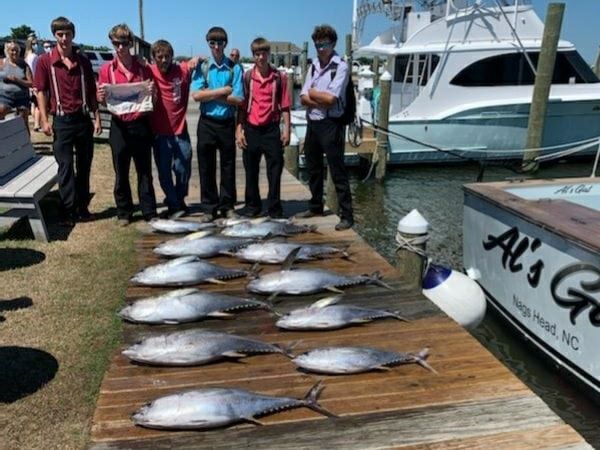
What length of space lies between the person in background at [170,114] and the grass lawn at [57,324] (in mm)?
807

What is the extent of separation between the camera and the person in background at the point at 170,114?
5820 millimetres

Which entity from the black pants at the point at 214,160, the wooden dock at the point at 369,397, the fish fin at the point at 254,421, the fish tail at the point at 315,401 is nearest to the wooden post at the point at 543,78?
the black pants at the point at 214,160

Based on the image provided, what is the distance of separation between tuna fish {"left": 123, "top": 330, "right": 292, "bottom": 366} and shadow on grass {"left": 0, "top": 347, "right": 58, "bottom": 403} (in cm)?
84

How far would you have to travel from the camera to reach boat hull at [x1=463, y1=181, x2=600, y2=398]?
451cm

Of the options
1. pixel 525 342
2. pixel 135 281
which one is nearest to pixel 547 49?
pixel 525 342

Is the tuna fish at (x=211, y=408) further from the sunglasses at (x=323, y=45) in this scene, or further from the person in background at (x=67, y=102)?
the person in background at (x=67, y=102)

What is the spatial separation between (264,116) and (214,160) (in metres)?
0.78

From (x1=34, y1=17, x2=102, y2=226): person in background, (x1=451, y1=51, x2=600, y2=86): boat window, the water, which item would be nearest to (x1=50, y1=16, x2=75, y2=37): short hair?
(x1=34, y1=17, x2=102, y2=226): person in background

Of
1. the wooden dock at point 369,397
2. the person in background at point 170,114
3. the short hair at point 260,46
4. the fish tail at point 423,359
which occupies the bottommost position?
the wooden dock at point 369,397

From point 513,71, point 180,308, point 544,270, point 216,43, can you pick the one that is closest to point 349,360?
point 180,308

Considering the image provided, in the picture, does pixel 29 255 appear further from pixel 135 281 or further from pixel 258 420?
pixel 258 420

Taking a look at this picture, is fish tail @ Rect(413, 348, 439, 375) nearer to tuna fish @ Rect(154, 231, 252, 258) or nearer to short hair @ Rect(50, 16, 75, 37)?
tuna fish @ Rect(154, 231, 252, 258)

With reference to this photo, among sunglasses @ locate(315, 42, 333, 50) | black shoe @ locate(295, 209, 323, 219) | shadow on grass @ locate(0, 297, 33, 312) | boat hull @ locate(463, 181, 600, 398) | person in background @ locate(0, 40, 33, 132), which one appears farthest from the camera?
person in background @ locate(0, 40, 33, 132)

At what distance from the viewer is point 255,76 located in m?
5.78
